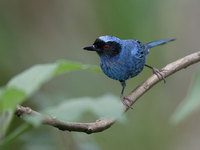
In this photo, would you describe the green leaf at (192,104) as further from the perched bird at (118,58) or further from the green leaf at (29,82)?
the perched bird at (118,58)

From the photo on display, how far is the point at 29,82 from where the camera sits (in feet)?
3.82

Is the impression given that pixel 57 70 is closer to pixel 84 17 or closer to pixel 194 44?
pixel 84 17

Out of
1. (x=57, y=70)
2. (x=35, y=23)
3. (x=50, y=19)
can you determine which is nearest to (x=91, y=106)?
(x=57, y=70)

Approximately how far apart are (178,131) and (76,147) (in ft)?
12.6

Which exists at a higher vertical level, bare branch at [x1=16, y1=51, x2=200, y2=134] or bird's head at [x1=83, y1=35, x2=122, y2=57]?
bare branch at [x1=16, y1=51, x2=200, y2=134]

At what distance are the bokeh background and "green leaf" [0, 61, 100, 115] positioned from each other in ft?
4.64

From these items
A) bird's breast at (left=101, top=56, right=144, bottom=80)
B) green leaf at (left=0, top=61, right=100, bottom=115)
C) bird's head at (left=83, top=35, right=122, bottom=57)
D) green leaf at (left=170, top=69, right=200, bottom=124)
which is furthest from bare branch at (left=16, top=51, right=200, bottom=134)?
bird's head at (left=83, top=35, right=122, bottom=57)

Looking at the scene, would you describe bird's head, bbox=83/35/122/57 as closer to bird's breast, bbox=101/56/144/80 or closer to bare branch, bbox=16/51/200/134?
bird's breast, bbox=101/56/144/80

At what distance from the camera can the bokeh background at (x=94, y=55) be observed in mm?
3070

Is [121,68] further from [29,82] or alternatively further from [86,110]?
[86,110]

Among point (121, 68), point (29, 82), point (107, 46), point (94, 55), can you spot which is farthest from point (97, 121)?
point (94, 55)

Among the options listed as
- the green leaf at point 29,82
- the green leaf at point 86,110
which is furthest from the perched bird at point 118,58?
the green leaf at point 86,110

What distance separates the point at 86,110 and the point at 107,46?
3.27m

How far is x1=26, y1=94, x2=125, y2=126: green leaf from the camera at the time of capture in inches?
39.3
